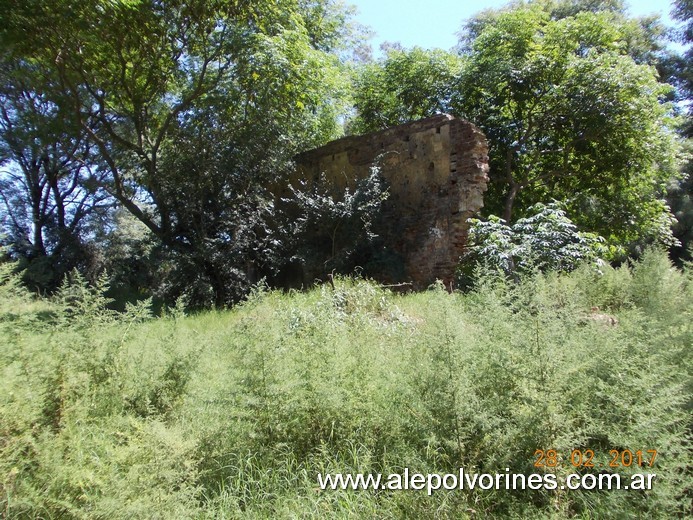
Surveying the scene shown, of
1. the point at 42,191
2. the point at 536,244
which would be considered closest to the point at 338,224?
the point at 536,244

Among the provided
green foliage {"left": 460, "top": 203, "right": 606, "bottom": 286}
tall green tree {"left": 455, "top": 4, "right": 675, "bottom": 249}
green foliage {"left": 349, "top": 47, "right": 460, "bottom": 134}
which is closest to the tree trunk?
tall green tree {"left": 455, "top": 4, "right": 675, "bottom": 249}

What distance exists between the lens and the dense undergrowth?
7.75ft

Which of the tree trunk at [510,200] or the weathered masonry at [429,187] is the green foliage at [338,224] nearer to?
the weathered masonry at [429,187]

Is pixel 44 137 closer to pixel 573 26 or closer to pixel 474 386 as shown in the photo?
pixel 474 386

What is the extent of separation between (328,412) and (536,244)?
5.50 meters

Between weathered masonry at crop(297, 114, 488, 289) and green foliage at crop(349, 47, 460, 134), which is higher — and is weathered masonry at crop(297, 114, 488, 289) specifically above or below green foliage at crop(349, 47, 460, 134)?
below

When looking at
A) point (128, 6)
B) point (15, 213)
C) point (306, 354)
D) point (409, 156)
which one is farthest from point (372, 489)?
point (15, 213)

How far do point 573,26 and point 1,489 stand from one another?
13.7m
